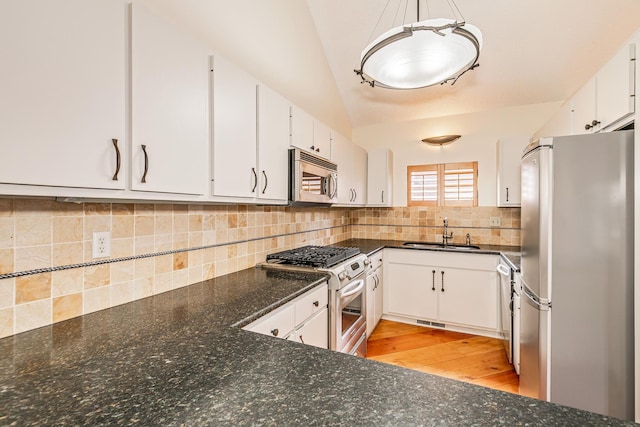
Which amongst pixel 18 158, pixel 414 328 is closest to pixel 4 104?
pixel 18 158

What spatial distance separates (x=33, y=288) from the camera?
1087 millimetres

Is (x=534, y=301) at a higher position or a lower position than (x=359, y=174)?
lower

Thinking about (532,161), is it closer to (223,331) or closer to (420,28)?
(420,28)

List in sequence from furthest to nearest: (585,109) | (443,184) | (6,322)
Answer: (443,184)
(585,109)
(6,322)

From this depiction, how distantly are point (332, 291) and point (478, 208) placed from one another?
2.49 meters

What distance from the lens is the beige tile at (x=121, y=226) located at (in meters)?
1.35

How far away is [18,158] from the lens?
31.1 inches

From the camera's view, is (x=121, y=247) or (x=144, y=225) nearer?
(x=121, y=247)

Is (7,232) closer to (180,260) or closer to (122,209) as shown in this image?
(122,209)

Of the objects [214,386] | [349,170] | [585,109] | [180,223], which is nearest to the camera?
[214,386]

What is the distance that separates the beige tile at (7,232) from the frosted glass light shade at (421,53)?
5.81 feet

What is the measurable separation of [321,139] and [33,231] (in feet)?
6.55

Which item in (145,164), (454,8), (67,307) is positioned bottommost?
(67,307)

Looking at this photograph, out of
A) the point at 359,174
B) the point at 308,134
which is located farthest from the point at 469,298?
the point at 308,134
